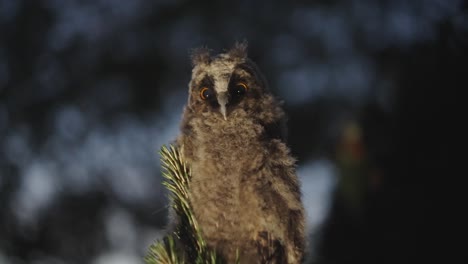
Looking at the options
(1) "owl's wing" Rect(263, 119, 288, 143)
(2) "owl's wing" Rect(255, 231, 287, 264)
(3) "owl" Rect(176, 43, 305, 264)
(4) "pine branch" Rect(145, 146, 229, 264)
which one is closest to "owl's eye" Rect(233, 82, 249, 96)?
(3) "owl" Rect(176, 43, 305, 264)

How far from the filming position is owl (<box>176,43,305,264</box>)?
45.6 inches

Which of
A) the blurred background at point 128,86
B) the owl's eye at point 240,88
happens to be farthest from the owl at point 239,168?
the blurred background at point 128,86

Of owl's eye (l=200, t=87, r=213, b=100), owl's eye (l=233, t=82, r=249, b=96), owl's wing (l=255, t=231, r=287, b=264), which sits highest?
owl's eye (l=233, t=82, r=249, b=96)

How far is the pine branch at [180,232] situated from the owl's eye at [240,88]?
23cm

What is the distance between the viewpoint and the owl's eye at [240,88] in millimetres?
1268

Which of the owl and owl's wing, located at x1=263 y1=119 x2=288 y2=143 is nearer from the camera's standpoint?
the owl

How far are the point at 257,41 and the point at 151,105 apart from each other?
1.39 metres

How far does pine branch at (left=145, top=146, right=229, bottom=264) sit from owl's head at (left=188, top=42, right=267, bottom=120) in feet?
0.53

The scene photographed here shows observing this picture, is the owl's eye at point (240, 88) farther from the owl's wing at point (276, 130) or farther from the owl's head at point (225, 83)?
the owl's wing at point (276, 130)

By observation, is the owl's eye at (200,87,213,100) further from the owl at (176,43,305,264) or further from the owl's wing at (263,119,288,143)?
the owl's wing at (263,119,288,143)

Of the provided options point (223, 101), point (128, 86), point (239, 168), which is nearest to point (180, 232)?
point (239, 168)

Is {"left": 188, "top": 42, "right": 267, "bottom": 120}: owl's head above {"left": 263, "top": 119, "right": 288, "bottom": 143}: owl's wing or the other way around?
above

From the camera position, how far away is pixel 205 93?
4.15ft

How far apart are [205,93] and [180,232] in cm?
37
